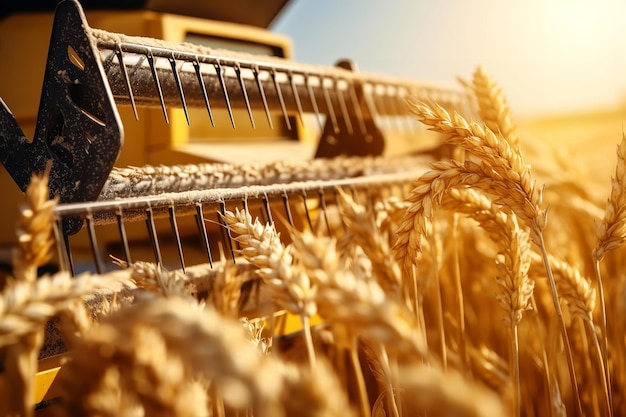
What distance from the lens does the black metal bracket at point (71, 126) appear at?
92 cm

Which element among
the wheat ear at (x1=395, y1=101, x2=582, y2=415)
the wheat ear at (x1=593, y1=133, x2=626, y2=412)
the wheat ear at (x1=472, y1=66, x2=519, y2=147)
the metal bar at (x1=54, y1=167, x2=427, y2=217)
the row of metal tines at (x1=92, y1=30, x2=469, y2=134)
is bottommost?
the wheat ear at (x1=593, y1=133, x2=626, y2=412)

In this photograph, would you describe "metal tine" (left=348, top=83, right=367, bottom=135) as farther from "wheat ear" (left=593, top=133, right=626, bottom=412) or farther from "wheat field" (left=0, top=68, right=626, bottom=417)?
"wheat ear" (left=593, top=133, right=626, bottom=412)

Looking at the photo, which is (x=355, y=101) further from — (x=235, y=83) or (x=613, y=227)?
(x=613, y=227)

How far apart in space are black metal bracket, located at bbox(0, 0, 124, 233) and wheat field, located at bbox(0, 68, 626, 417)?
193mm

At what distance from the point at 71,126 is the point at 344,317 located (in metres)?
0.73

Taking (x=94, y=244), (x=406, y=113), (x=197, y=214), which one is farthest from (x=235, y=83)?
(x=406, y=113)

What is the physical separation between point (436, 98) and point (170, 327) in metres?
1.77

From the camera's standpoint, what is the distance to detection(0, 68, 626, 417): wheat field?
444mm

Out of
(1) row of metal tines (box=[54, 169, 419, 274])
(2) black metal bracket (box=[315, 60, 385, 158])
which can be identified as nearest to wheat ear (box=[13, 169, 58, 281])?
(1) row of metal tines (box=[54, 169, 419, 274])

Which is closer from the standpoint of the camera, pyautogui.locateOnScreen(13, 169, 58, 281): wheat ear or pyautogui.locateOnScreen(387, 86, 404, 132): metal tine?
pyautogui.locateOnScreen(13, 169, 58, 281): wheat ear

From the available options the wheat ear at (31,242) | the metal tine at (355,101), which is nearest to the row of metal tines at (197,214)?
the wheat ear at (31,242)

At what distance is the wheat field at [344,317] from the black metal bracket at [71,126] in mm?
193

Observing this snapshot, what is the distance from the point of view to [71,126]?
96cm

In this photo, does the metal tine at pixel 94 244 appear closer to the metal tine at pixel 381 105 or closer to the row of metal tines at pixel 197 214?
the row of metal tines at pixel 197 214
